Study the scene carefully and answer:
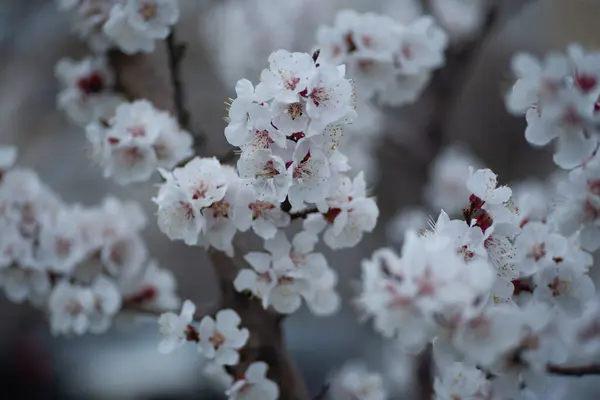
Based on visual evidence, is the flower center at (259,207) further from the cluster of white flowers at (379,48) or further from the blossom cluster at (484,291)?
the cluster of white flowers at (379,48)

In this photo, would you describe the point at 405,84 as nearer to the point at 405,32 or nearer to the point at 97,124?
the point at 405,32

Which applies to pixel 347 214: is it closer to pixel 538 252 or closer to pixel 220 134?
pixel 538 252

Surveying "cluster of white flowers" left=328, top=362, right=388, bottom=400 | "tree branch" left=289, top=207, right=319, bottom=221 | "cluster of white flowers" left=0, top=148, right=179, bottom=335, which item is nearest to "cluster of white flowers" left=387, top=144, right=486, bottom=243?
"cluster of white flowers" left=328, top=362, right=388, bottom=400

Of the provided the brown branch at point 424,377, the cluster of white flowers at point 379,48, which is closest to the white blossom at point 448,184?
the brown branch at point 424,377

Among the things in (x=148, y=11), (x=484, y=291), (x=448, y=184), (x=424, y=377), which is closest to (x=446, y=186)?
(x=448, y=184)

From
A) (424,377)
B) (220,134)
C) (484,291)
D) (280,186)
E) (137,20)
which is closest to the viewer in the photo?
(484,291)

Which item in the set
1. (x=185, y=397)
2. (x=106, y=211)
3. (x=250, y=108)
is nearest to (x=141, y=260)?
(x=106, y=211)

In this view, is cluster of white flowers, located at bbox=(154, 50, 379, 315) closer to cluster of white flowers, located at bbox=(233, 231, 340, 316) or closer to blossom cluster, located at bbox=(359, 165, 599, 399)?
cluster of white flowers, located at bbox=(233, 231, 340, 316)
